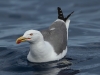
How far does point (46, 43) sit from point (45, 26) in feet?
14.6

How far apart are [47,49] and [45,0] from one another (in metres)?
8.21

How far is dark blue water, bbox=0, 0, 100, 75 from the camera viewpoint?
10.2 meters

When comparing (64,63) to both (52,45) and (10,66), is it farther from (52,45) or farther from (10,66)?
(10,66)

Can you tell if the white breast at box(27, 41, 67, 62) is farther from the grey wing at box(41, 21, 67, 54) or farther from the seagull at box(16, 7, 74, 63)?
the grey wing at box(41, 21, 67, 54)

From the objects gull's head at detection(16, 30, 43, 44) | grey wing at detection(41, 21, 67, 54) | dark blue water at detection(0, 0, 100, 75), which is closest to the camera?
gull's head at detection(16, 30, 43, 44)

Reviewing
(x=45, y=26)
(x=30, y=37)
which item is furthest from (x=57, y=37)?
(x=45, y=26)

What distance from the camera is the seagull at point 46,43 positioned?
10.0m

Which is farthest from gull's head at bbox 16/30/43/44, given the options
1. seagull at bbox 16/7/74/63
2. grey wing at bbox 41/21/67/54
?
grey wing at bbox 41/21/67/54

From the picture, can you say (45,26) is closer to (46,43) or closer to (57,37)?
(57,37)

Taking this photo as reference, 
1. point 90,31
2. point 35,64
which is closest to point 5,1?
point 90,31

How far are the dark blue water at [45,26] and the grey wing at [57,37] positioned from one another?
0.36 meters

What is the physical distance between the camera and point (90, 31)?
1399cm

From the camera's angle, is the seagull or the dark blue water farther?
the dark blue water

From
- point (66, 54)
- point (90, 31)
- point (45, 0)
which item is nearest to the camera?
point (66, 54)
